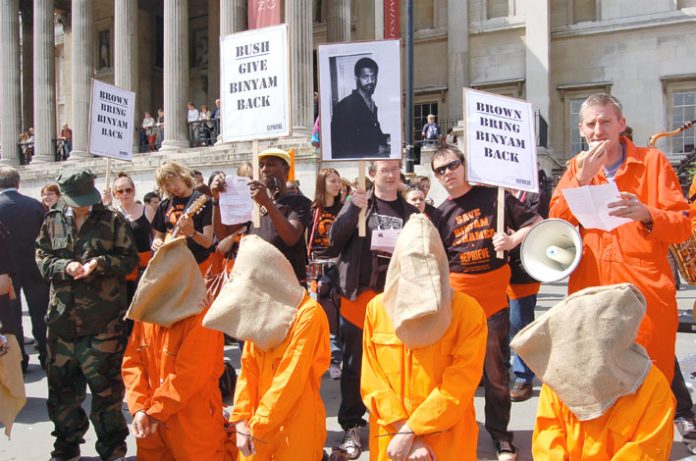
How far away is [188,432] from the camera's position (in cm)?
386

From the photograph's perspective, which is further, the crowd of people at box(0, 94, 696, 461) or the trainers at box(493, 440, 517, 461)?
the trainers at box(493, 440, 517, 461)

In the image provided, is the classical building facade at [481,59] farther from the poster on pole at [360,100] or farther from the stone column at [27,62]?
the poster on pole at [360,100]

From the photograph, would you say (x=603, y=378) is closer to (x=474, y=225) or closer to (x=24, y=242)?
(x=474, y=225)

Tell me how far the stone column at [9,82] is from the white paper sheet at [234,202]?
26645 mm

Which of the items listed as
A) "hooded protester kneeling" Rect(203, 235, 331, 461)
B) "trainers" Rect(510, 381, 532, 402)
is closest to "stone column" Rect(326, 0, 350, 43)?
"trainers" Rect(510, 381, 532, 402)

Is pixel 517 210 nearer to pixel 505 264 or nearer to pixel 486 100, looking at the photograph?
pixel 505 264

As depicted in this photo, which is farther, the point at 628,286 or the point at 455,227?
the point at 455,227

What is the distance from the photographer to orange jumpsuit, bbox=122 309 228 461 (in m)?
3.76

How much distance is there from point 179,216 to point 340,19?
1775cm

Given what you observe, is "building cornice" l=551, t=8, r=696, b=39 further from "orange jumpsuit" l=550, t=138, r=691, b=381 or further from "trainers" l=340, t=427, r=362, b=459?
"trainers" l=340, t=427, r=362, b=459

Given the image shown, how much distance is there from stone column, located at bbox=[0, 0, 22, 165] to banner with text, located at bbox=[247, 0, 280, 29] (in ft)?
51.0

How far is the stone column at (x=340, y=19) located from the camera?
72.7 ft

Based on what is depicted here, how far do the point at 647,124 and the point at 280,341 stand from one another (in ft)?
73.4

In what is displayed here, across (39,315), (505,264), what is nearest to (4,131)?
(39,315)
